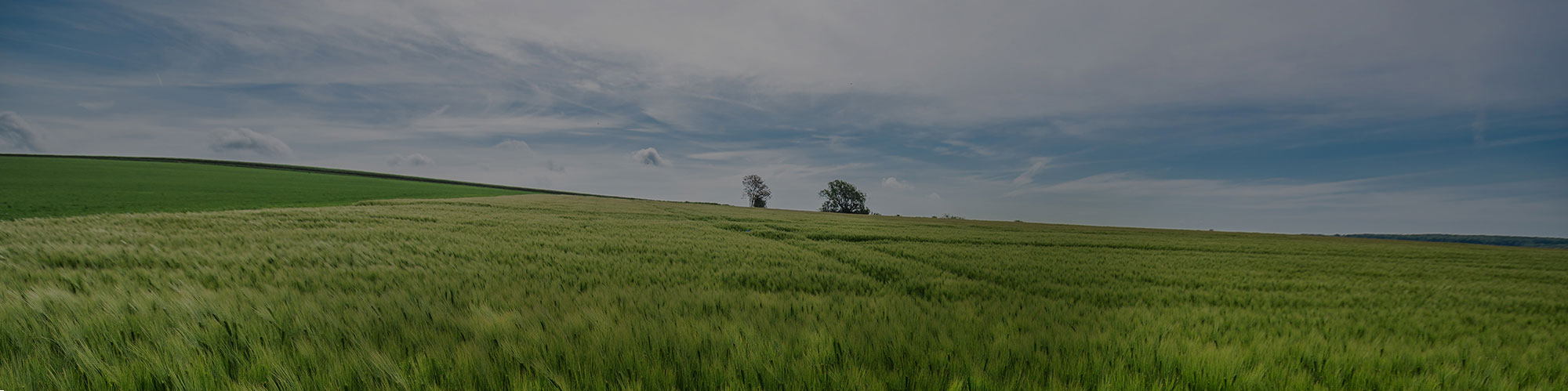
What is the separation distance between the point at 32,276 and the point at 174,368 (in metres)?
5.12

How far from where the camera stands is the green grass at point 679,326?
87.2 inches

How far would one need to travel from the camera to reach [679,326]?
10.0 feet

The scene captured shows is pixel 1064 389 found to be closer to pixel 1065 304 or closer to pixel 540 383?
pixel 540 383

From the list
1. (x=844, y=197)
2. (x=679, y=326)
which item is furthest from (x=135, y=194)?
(x=844, y=197)

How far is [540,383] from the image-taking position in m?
2.06

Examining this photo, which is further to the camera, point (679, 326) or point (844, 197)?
point (844, 197)

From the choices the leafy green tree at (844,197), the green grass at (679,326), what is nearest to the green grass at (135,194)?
the green grass at (679,326)

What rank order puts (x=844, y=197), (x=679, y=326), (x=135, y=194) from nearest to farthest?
(x=679, y=326)
(x=135, y=194)
(x=844, y=197)

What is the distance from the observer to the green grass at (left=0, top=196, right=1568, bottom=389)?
2.21 meters

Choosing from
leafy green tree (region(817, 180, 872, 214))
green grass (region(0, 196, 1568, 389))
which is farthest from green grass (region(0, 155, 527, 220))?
leafy green tree (region(817, 180, 872, 214))

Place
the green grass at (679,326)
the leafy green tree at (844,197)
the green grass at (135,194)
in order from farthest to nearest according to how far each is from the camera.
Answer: the leafy green tree at (844,197)
the green grass at (135,194)
the green grass at (679,326)

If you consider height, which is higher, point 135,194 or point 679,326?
point 679,326

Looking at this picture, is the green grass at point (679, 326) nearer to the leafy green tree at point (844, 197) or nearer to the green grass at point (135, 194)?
the green grass at point (135, 194)

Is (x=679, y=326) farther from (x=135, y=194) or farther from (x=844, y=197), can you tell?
(x=844, y=197)
